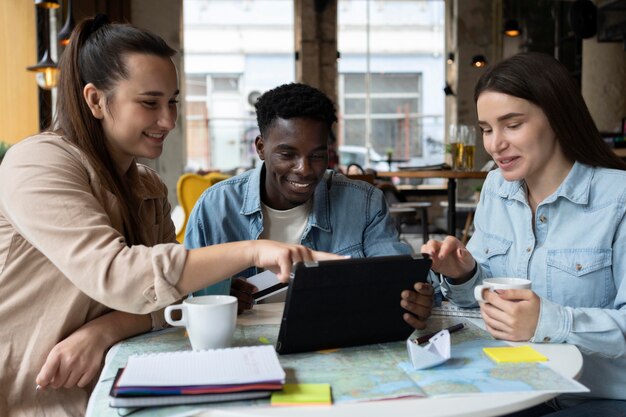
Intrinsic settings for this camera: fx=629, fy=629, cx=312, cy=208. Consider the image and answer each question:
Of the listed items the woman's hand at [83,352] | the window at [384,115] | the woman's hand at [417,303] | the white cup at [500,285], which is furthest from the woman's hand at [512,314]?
the window at [384,115]

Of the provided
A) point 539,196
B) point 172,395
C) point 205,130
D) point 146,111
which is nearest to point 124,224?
point 146,111

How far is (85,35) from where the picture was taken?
1.45m

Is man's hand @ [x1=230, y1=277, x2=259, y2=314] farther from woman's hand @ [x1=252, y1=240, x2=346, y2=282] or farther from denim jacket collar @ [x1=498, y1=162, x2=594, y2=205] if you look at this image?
denim jacket collar @ [x1=498, y1=162, x2=594, y2=205]

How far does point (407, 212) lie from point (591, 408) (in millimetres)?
5606

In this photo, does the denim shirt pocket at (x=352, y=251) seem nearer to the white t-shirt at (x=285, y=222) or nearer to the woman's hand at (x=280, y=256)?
the white t-shirt at (x=285, y=222)

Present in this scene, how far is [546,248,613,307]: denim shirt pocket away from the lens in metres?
1.40

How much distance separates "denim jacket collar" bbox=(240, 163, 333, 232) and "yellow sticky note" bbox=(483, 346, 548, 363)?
2.69 feet

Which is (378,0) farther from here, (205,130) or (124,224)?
(124,224)

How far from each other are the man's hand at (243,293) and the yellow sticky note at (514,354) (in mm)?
573

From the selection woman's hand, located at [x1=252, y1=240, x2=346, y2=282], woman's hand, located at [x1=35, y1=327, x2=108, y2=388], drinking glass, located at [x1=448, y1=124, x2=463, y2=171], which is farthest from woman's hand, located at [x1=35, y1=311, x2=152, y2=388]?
drinking glass, located at [x1=448, y1=124, x2=463, y2=171]

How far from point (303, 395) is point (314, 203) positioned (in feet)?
3.34

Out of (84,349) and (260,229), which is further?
(260,229)

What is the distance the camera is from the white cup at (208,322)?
1.07m

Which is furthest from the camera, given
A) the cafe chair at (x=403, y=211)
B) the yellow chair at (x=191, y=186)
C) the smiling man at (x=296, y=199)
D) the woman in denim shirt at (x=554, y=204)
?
the cafe chair at (x=403, y=211)
